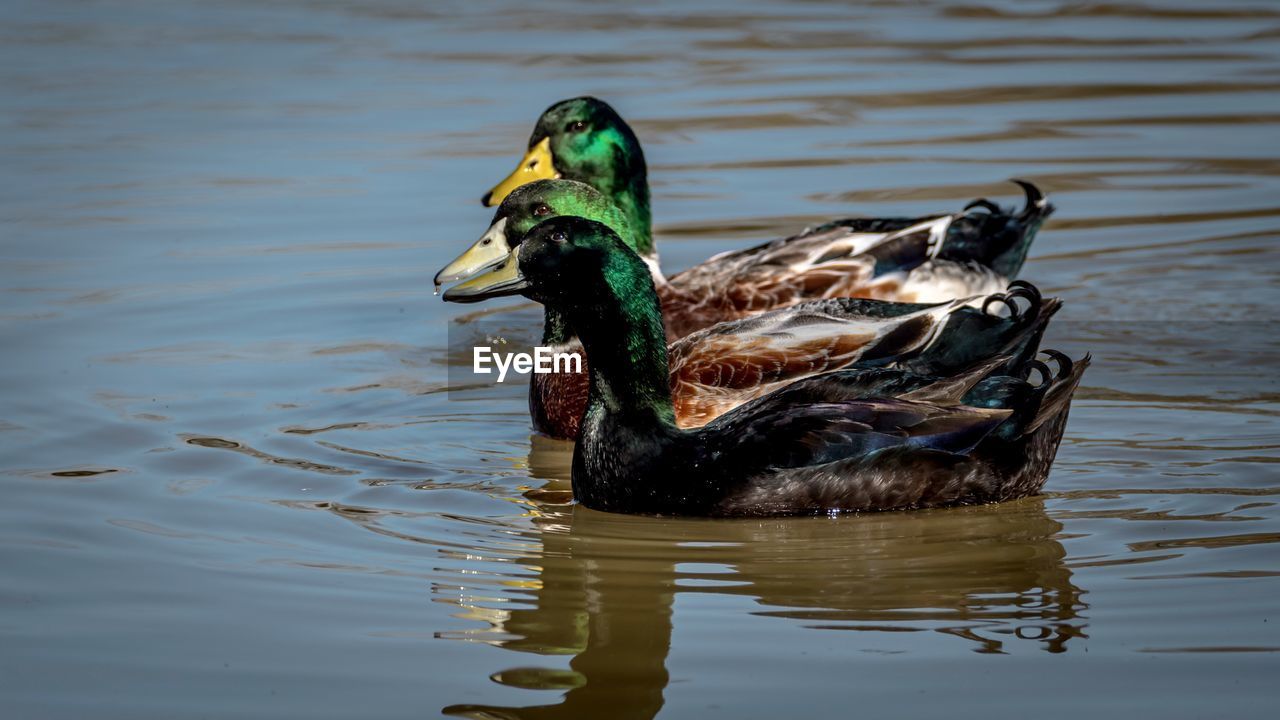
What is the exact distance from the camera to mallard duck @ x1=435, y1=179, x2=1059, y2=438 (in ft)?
24.6

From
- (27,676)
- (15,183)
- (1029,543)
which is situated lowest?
(27,676)

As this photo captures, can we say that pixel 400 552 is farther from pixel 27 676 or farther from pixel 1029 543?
pixel 1029 543

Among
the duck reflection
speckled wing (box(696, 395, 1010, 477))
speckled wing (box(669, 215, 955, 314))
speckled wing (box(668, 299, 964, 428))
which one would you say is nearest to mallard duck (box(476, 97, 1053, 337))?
speckled wing (box(669, 215, 955, 314))

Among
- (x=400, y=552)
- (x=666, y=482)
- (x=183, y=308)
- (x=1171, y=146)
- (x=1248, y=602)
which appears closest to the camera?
(x=1248, y=602)

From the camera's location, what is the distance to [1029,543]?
654cm

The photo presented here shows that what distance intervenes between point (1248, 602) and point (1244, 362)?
3395mm

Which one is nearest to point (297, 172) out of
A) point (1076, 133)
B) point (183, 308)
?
point (183, 308)

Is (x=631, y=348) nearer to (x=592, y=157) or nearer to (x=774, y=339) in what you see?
(x=774, y=339)

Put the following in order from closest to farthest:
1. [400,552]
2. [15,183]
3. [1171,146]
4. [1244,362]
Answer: [400,552] → [1244,362] → [15,183] → [1171,146]
